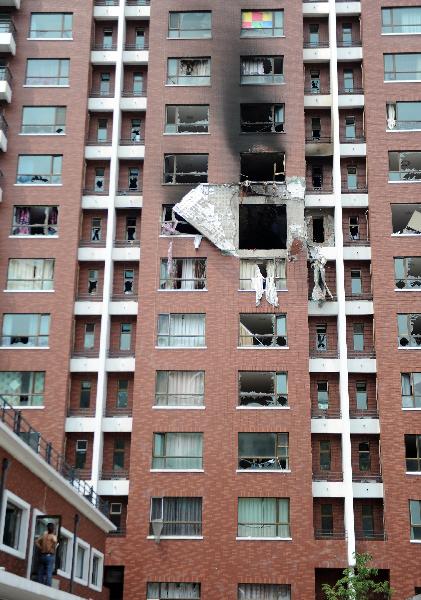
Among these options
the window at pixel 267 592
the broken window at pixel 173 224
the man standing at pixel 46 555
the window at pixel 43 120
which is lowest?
the man standing at pixel 46 555

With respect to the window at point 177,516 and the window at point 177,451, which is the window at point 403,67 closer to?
the window at point 177,451

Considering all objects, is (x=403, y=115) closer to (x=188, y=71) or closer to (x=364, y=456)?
(x=188, y=71)

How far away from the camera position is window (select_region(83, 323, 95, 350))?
52500mm

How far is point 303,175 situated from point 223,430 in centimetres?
1620

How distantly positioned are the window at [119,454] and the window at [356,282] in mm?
15996

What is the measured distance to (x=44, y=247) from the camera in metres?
53.1

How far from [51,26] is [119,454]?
27769 mm

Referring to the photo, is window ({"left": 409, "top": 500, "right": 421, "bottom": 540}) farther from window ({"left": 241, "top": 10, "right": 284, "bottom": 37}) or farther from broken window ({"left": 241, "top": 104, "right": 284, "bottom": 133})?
window ({"left": 241, "top": 10, "right": 284, "bottom": 37})

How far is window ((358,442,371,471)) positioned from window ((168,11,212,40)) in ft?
90.4

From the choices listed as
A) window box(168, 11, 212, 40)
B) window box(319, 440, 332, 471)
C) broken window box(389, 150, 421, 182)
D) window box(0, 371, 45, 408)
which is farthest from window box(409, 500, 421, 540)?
window box(168, 11, 212, 40)

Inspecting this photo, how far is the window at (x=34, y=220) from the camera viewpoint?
53.8 meters

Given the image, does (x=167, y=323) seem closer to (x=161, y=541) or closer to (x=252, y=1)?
(x=161, y=541)

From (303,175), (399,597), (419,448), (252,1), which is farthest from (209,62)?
(399,597)

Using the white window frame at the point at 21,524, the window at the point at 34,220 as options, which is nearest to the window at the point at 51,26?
the window at the point at 34,220
